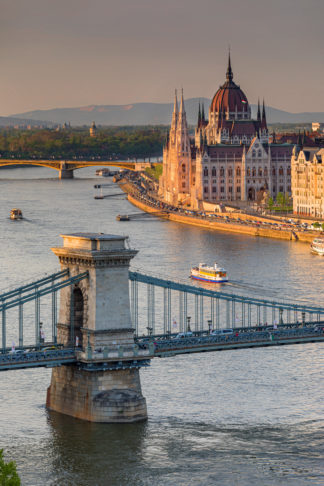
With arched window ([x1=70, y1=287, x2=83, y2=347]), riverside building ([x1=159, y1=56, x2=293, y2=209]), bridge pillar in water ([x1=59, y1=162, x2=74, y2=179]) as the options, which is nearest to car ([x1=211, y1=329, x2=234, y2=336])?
arched window ([x1=70, y1=287, x2=83, y2=347])

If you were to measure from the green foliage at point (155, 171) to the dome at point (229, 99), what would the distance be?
554 inches

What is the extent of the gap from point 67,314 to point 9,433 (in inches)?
115

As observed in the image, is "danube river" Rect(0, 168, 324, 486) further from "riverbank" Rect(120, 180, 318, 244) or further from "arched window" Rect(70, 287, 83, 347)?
"riverbank" Rect(120, 180, 318, 244)

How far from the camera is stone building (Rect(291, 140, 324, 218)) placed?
93.8 m

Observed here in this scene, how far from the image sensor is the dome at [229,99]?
136 m

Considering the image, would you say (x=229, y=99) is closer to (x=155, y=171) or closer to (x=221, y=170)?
(x=221, y=170)

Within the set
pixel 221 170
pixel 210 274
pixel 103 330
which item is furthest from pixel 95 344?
pixel 221 170

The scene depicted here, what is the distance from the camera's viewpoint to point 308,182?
95500mm

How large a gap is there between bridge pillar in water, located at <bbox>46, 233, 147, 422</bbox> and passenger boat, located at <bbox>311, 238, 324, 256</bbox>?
4192 centimetres

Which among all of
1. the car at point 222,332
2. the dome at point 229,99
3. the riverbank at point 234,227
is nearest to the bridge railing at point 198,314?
the car at point 222,332

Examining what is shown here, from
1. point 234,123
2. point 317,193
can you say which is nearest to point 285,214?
point 317,193

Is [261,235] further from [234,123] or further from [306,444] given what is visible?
[306,444]

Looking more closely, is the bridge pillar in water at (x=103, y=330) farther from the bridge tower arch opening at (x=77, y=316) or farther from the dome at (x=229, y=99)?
the dome at (x=229, y=99)

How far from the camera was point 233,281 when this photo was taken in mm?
61812
